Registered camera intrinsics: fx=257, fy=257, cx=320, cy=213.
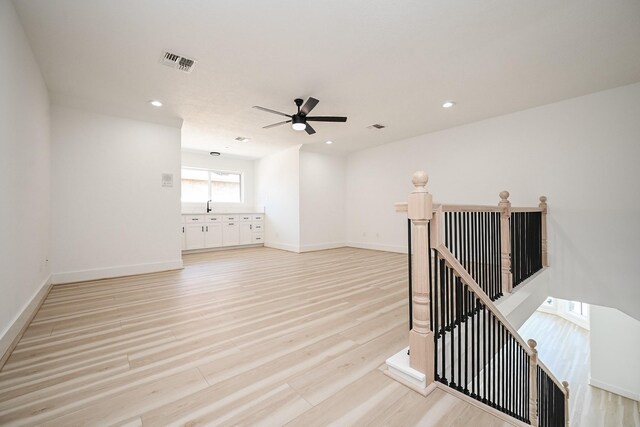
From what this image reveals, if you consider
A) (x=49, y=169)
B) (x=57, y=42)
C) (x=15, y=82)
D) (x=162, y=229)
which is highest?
(x=57, y=42)

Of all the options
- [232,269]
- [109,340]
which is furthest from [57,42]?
[232,269]

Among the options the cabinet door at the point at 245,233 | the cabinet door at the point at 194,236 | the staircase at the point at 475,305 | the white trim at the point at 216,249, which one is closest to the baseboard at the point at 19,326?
the staircase at the point at 475,305

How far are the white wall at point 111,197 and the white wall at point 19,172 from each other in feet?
2.00

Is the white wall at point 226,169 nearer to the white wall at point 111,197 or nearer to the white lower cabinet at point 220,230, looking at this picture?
the white lower cabinet at point 220,230

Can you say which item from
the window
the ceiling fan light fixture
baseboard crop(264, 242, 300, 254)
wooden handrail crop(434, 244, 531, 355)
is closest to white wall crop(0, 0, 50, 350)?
the ceiling fan light fixture

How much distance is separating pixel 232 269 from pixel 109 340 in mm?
2522

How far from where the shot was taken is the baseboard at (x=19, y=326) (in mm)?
1799

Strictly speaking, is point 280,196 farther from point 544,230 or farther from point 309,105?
point 544,230

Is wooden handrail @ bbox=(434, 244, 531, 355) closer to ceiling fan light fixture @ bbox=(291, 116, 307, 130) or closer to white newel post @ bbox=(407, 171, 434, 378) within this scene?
white newel post @ bbox=(407, 171, 434, 378)

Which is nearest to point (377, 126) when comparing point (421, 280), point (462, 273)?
point (462, 273)

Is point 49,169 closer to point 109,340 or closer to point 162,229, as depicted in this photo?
point 162,229

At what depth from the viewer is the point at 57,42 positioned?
2.43m

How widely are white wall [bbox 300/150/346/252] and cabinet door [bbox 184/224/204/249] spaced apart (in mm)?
2519

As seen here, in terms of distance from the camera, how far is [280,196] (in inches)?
276
